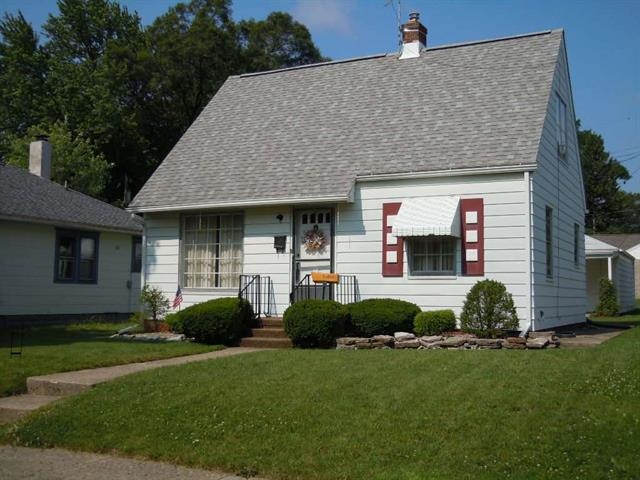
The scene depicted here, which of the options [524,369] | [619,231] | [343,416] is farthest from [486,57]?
[619,231]

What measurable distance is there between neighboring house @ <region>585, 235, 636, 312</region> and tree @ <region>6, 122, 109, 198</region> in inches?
886

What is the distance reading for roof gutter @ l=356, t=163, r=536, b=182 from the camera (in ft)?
44.1

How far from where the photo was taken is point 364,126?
1644 centimetres

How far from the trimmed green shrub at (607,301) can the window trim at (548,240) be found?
545 inches

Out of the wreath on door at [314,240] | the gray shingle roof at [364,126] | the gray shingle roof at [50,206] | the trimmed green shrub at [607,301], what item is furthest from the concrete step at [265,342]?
the trimmed green shrub at [607,301]

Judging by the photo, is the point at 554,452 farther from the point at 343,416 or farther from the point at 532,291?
the point at 532,291

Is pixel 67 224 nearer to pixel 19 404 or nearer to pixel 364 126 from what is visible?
pixel 364 126

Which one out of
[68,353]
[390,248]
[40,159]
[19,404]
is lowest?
[19,404]

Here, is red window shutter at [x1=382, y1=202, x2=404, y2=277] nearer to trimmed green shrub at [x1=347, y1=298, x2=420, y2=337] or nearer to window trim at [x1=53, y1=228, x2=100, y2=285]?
trimmed green shrub at [x1=347, y1=298, x2=420, y2=337]

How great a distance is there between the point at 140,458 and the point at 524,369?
15.3ft

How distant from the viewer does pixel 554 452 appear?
6062 mm

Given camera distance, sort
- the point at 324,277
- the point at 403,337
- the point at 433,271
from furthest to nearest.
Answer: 1. the point at 324,277
2. the point at 433,271
3. the point at 403,337

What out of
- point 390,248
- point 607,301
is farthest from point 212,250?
point 607,301

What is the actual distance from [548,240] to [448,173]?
290 centimetres
